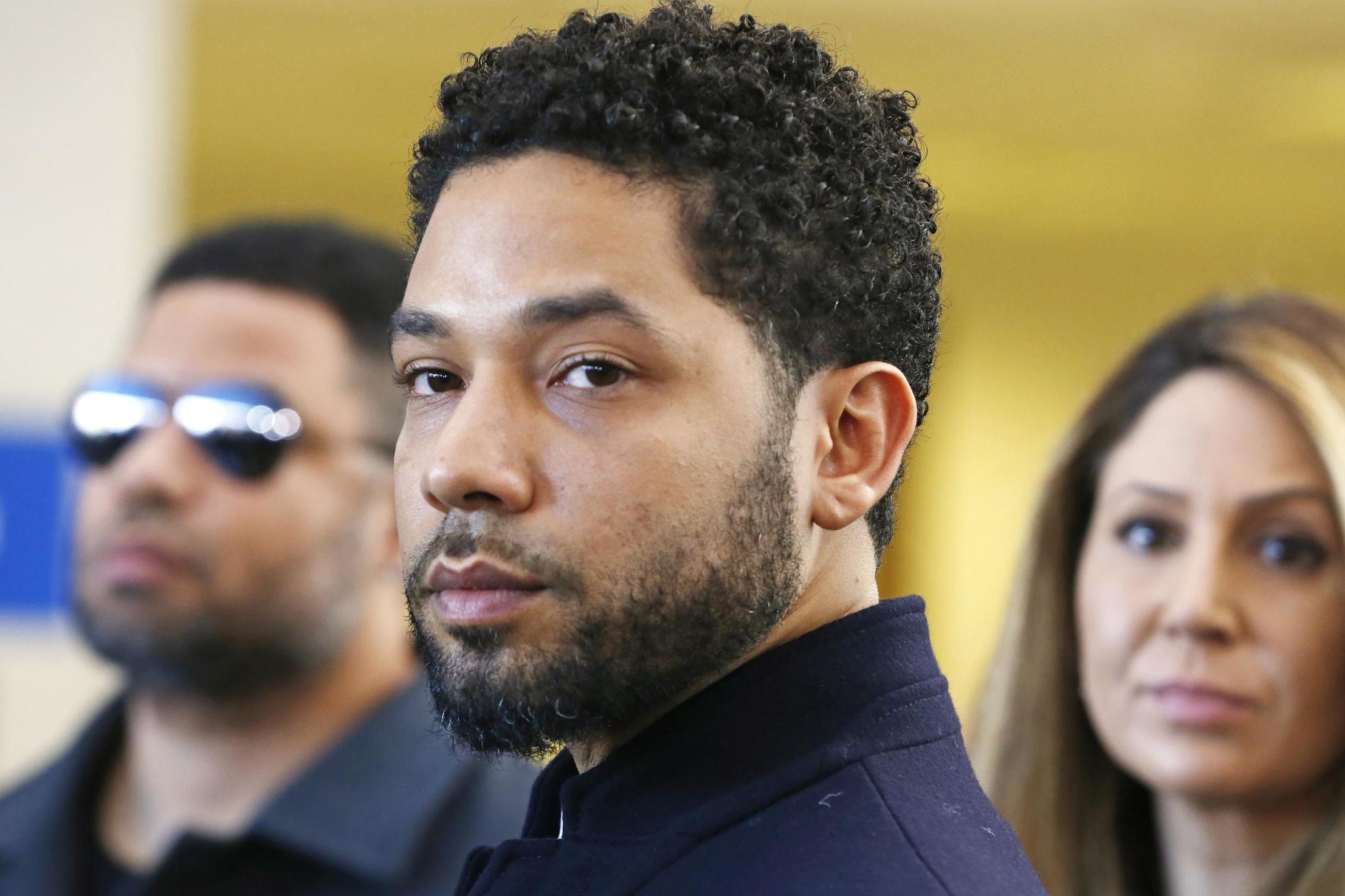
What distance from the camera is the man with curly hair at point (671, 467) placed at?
1007 mm

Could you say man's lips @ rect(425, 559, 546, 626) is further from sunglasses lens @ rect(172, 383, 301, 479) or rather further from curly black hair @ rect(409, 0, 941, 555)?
sunglasses lens @ rect(172, 383, 301, 479)

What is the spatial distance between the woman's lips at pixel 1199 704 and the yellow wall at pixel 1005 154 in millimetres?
1745

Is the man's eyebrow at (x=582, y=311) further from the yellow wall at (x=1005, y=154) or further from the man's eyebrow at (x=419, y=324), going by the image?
the yellow wall at (x=1005, y=154)

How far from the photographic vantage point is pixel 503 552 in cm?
102

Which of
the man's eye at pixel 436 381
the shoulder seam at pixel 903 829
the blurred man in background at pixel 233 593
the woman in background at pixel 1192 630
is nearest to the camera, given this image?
the shoulder seam at pixel 903 829

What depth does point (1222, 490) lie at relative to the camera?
180cm

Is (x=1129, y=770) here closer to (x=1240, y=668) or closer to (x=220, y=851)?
(x=1240, y=668)

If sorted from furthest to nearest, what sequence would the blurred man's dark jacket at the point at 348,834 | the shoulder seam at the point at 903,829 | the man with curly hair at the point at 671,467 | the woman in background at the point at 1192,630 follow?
the blurred man's dark jacket at the point at 348,834 < the woman in background at the point at 1192,630 < the man with curly hair at the point at 671,467 < the shoulder seam at the point at 903,829

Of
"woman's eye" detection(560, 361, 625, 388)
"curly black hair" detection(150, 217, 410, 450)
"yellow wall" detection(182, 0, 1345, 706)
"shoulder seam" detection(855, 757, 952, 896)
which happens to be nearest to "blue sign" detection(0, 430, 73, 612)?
"yellow wall" detection(182, 0, 1345, 706)

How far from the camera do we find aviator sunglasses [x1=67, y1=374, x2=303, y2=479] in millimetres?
2217

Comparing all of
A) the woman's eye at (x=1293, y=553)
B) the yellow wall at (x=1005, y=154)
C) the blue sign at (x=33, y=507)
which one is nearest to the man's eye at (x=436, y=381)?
the woman's eye at (x=1293, y=553)

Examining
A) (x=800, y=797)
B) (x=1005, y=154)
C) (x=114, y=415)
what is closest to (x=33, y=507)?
(x=114, y=415)

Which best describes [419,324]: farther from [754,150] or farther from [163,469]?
[163,469]

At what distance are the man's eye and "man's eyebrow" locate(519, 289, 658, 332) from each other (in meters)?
0.11
